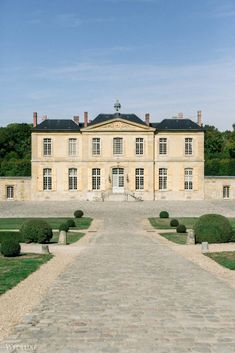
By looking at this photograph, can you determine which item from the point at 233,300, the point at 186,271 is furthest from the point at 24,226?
the point at 233,300

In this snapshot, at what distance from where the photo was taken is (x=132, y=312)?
674 cm

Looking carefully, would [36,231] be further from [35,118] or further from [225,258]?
[35,118]

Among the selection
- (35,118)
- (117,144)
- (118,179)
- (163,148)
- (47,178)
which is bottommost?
(118,179)

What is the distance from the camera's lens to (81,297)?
7809 mm

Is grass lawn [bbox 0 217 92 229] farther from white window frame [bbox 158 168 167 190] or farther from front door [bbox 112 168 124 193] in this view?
white window frame [bbox 158 168 167 190]

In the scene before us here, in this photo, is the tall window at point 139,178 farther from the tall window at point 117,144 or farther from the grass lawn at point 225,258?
the grass lawn at point 225,258

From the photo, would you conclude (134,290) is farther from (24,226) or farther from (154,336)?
(24,226)

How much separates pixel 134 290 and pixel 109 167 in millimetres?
32728

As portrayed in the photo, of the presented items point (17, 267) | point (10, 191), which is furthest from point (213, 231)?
point (10, 191)

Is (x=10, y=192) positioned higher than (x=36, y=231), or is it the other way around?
(x=10, y=192)

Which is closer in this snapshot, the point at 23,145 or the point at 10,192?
the point at 10,192

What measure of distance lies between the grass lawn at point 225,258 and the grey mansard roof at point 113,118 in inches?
1096

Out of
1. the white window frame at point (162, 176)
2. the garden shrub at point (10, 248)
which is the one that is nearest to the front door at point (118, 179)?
the white window frame at point (162, 176)

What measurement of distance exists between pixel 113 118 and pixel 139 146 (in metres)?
3.02
